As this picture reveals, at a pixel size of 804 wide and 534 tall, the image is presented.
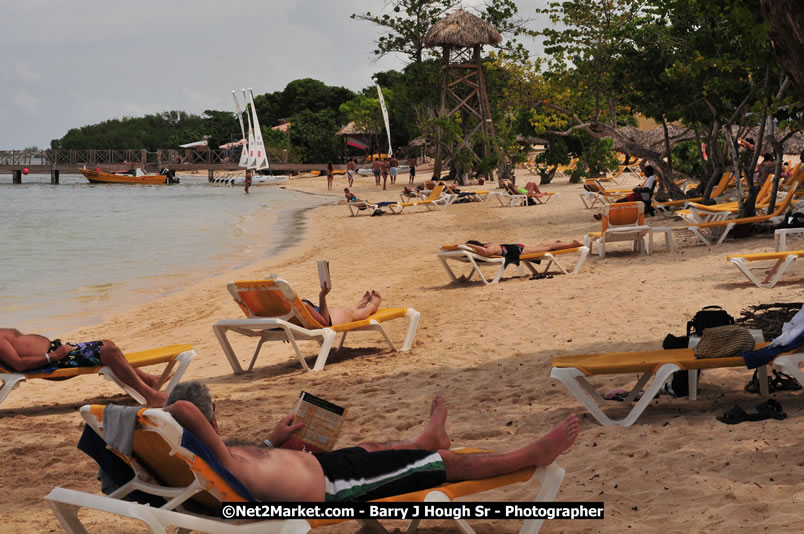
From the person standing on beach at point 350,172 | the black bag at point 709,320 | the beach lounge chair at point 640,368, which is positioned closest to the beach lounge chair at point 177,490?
the beach lounge chair at point 640,368

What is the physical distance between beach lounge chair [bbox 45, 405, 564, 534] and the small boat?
201ft

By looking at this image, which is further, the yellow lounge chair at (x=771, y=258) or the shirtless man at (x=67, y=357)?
the yellow lounge chair at (x=771, y=258)

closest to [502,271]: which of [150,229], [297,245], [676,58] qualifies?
[676,58]

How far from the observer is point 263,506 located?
9.03 ft

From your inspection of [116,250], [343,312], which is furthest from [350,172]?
[343,312]

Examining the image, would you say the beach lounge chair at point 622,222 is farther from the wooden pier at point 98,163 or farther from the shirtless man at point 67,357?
the wooden pier at point 98,163

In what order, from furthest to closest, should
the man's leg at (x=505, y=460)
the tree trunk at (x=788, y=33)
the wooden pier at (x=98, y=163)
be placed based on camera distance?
1. the wooden pier at (x=98, y=163)
2. the tree trunk at (x=788, y=33)
3. the man's leg at (x=505, y=460)

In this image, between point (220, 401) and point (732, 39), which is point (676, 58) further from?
point (220, 401)

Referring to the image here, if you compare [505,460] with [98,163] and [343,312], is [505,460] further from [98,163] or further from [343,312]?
[98,163]

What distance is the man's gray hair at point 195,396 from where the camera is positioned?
111 inches

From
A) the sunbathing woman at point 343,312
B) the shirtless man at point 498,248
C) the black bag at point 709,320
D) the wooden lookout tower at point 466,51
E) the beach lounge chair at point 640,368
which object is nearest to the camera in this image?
the beach lounge chair at point 640,368

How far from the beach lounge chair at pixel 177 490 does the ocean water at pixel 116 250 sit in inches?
293

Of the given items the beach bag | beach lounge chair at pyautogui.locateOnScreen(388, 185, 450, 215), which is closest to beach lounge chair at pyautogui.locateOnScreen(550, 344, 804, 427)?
the beach bag

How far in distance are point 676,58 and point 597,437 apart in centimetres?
1263
